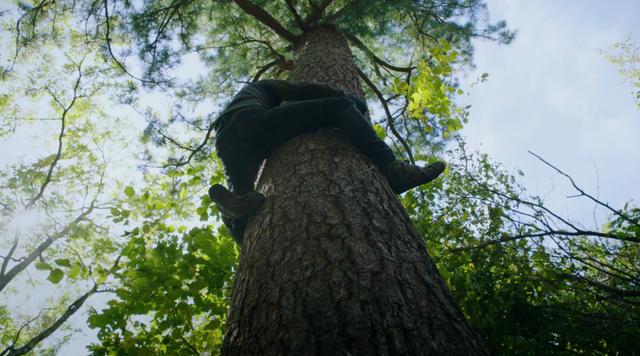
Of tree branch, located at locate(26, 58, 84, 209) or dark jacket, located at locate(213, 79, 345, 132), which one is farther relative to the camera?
tree branch, located at locate(26, 58, 84, 209)

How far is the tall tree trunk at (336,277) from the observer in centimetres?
107

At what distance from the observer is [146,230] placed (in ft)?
11.4

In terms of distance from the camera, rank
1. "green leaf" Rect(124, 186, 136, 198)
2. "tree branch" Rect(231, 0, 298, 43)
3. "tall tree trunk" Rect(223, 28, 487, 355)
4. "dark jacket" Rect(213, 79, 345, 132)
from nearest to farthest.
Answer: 1. "tall tree trunk" Rect(223, 28, 487, 355)
2. "dark jacket" Rect(213, 79, 345, 132)
3. "green leaf" Rect(124, 186, 136, 198)
4. "tree branch" Rect(231, 0, 298, 43)

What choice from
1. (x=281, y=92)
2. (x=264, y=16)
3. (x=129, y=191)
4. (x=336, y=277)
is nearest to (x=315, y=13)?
(x=264, y=16)

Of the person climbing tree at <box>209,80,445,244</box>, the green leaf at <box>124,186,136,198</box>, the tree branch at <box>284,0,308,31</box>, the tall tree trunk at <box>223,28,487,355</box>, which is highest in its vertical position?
the tree branch at <box>284,0,308,31</box>

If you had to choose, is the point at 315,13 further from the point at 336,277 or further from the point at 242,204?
the point at 336,277

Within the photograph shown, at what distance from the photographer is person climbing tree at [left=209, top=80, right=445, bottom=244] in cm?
223

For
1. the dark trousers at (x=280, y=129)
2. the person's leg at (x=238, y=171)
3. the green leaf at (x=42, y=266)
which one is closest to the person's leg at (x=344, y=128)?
the dark trousers at (x=280, y=129)

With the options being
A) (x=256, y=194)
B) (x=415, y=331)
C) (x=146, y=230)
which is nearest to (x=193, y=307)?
(x=146, y=230)

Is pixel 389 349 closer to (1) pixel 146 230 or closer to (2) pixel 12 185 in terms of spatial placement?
(1) pixel 146 230

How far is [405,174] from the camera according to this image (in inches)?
90.6

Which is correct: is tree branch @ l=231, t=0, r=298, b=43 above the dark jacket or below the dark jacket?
above

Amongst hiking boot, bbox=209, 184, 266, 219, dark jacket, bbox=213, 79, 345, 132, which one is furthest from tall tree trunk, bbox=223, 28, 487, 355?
dark jacket, bbox=213, 79, 345, 132

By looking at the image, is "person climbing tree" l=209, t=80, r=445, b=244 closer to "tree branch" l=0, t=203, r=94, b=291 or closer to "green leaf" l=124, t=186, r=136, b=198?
"green leaf" l=124, t=186, r=136, b=198
